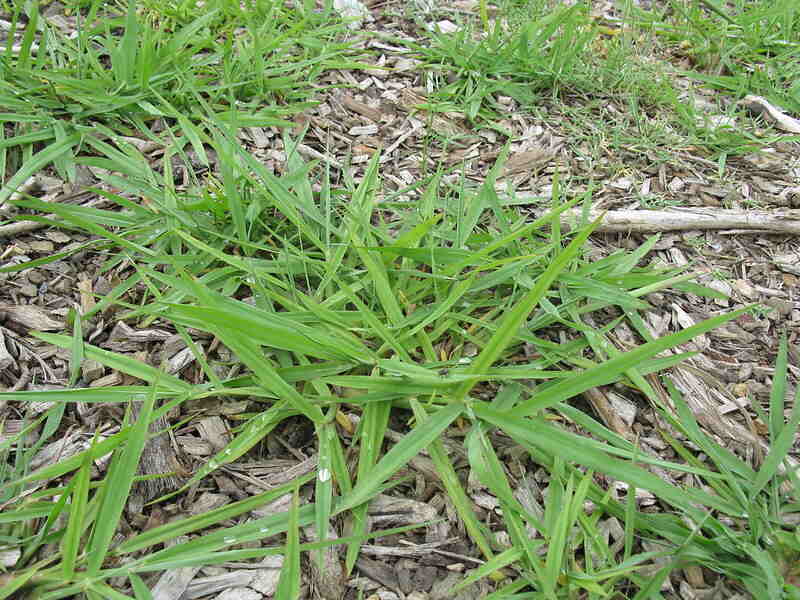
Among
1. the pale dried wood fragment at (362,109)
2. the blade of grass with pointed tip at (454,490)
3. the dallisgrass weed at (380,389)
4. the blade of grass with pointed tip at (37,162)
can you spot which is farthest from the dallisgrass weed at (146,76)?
the blade of grass with pointed tip at (454,490)

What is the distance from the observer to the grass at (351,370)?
41.2 inches

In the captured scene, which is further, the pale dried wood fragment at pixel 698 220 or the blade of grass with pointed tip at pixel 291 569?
the pale dried wood fragment at pixel 698 220

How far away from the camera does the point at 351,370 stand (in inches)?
50.4

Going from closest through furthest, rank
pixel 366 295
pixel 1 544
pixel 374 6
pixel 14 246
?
1. pixel 1 544
2. pixel 366 295
3. pixel 14 246
4. pixel 374 6

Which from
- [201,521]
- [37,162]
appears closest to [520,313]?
[201,521]

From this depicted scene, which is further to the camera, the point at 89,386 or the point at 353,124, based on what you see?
the point at 353,124

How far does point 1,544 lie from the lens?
1.04m

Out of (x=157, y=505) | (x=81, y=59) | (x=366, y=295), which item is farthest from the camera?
(x=81, y=59)

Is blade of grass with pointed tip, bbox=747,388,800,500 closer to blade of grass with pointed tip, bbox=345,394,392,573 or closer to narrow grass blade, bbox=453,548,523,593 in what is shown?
narrow grass blade, bbox=453,548,523,593

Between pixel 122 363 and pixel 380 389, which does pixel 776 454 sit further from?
pixel 122 363

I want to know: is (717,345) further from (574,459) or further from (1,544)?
(1,544)

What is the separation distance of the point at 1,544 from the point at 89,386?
0.37 m

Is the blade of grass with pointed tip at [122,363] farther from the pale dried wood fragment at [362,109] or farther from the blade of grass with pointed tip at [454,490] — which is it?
the pale dried wood fragment at [362,109]

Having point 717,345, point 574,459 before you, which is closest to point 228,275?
point 574,459
